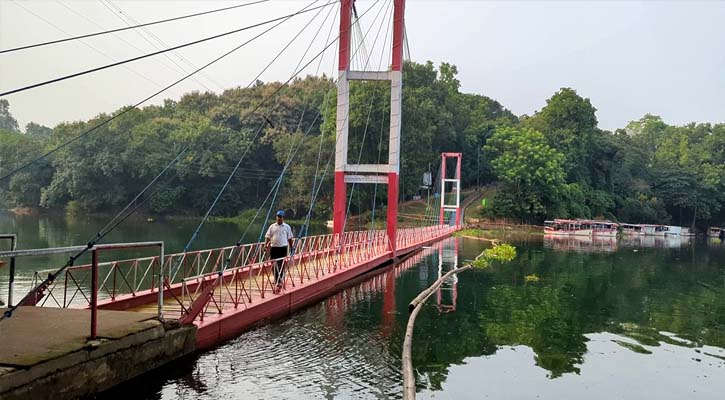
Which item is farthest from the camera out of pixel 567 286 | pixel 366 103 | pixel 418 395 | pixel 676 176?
pixel 676 176

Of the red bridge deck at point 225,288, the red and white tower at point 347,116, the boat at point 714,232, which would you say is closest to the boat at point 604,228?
the boat at point 714,232

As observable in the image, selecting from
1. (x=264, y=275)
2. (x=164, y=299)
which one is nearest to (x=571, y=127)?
→ (x=264, y=275)

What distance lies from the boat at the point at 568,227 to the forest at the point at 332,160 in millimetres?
1418

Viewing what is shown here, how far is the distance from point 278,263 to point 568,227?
128 ft

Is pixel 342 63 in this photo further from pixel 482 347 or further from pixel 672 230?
pixel 672 230

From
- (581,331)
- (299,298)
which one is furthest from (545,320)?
(299,298)

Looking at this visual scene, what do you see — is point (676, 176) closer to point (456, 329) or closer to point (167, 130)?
point (167, 130)

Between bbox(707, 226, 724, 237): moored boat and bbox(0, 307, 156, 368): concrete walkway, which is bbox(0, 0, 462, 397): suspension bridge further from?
bbox(707, 226, 724, 237): moored boat

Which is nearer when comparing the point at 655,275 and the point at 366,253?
the point at 366,253

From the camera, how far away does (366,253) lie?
17.7 m

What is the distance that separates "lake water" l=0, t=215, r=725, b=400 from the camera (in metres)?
6.98

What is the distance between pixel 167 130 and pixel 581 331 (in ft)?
143

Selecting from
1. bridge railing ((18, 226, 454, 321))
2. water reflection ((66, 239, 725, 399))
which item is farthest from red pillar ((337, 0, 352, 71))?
water reflection ((66, 239, 725, 399))

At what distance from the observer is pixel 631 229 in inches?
2084
